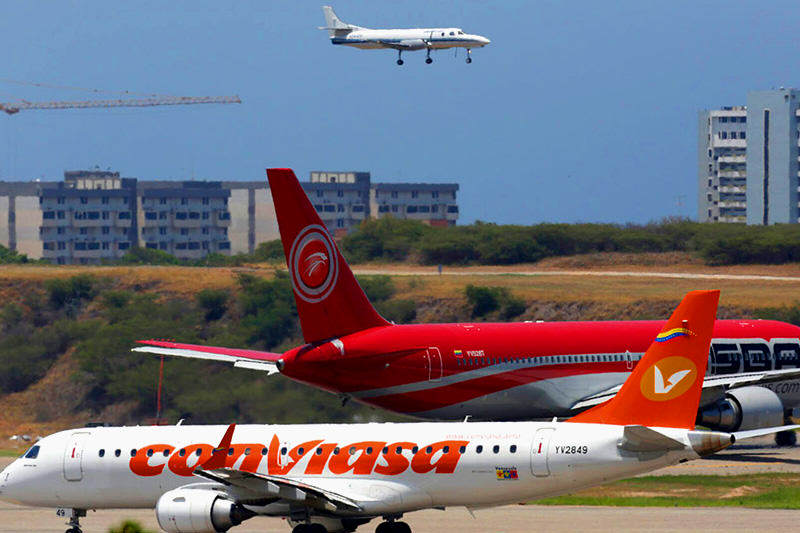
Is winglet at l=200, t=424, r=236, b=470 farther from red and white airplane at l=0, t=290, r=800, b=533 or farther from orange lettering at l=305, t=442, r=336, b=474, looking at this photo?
orange lettering at l=305, t=442, r=336, b=474

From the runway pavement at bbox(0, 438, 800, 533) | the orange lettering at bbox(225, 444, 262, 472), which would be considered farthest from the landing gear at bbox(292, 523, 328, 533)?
the runway pavement at bbox(0, 438, 800, 533)

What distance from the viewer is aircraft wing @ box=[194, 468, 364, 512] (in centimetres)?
2839

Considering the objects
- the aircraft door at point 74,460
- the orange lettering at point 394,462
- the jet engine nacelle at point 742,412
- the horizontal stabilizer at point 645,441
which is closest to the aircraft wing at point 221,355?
the jet engine nacelle at point 742,412

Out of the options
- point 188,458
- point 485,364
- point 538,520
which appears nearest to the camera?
point 188,458

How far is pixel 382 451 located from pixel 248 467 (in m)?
2.97

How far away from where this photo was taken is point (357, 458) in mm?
30078

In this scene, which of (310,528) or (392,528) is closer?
(310,528)

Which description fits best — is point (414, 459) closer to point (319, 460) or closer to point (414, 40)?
point (319, 460)

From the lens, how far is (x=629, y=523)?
33.2 m

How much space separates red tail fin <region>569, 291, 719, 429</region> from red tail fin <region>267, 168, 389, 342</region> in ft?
50.0

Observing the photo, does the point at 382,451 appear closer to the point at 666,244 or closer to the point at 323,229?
the point at 323,229

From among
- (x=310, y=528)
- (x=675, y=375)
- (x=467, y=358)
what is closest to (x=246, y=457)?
(x=310, y=528)

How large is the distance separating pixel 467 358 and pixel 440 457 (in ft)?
51.4

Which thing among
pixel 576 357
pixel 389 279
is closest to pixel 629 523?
pixel 576 357
